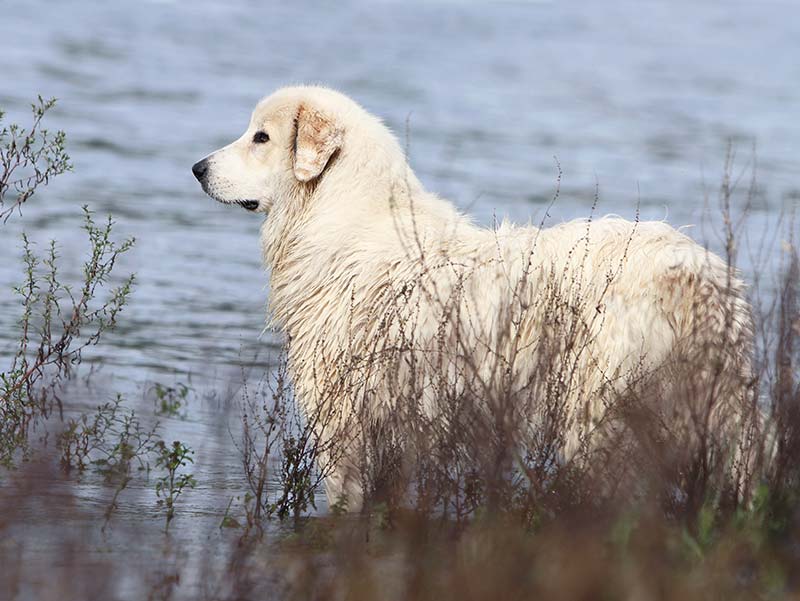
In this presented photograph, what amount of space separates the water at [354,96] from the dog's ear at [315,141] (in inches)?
48.6

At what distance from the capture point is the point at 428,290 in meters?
6.05

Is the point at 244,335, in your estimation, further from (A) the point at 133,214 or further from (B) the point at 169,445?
(A) the point at 133,214

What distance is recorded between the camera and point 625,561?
150 inches

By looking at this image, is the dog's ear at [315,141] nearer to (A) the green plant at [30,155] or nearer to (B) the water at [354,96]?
(A) the green plant at [30,155]

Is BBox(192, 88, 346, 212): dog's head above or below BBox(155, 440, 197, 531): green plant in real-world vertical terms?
above

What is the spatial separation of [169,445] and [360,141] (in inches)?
81.0

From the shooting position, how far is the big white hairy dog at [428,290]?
5418 millimetres

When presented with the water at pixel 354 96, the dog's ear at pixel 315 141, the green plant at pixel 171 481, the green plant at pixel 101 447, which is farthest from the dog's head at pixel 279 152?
the green plant at pixel 171 481

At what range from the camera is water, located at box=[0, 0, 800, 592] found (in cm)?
1145

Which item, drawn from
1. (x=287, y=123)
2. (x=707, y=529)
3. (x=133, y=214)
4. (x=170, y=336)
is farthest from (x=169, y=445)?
(x=133, y=214)

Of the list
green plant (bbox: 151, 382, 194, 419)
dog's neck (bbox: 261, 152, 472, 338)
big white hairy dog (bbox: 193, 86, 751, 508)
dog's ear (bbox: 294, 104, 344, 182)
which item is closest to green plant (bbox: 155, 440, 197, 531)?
big white hairy dog (bbox: 193, 86, 751, 508)

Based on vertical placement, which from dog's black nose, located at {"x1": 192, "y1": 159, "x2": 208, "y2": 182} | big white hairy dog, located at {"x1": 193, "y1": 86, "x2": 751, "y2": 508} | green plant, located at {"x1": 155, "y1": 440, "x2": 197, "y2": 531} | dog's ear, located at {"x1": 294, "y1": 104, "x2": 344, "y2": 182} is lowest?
green plant, located at {"x1": 155, "y1": 440, "x2": 197, "y2": 531}

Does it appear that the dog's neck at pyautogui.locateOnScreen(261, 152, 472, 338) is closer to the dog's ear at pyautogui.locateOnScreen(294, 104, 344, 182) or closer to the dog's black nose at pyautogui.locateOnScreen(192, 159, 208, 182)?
the dog's ear at pyautogui.locateOnScreen(294, 104, 344, 182)

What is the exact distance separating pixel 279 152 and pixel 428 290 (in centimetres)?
133
